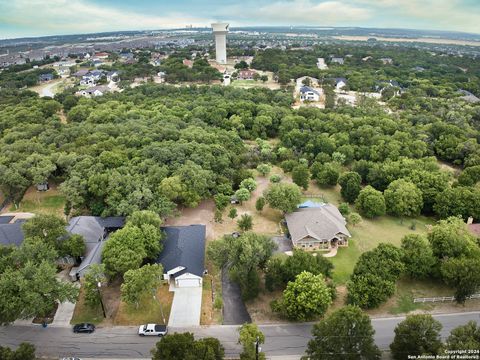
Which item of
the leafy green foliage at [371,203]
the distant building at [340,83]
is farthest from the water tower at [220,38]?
the leafy green foliage at [371,203]

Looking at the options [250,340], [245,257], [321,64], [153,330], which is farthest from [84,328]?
[321,64]

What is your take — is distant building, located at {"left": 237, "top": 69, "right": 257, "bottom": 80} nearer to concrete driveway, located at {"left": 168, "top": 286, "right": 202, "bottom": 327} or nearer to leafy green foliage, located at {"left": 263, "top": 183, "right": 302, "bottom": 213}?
leafy green foliage, located at {"left": 263, "top": 183, "right": 302, "bottom": 213}

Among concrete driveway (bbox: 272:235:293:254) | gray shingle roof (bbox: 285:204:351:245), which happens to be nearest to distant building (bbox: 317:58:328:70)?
gray shingle roof (bbox: 285:204:351:245)

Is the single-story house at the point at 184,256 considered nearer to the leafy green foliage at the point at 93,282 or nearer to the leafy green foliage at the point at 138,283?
the leafy green foliage at the point at 138,283

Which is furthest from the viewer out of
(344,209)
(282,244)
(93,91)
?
(93,91)

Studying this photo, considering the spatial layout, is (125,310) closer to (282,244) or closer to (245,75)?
(282,244)
